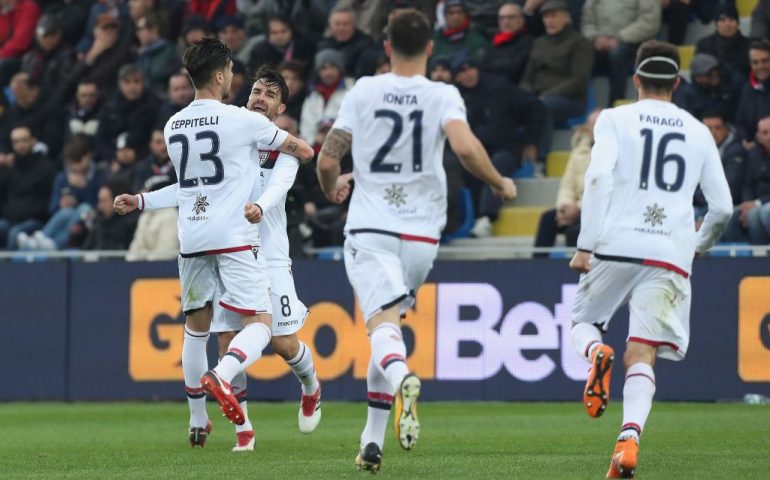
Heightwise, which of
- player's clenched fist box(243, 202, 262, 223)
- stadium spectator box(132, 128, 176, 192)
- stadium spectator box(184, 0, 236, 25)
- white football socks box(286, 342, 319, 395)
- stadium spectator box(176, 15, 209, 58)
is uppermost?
stadium spectator box(184, 0, 236, 25)

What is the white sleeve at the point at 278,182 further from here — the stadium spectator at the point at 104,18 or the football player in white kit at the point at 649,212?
the stadium spectator at the point at 104,18

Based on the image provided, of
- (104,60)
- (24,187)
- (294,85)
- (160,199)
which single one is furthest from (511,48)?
(160,199)

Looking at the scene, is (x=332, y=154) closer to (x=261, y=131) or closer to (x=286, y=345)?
(x=261, y=131)

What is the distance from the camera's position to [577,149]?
1767 centimetres

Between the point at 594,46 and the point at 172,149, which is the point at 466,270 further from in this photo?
the point at 172,149

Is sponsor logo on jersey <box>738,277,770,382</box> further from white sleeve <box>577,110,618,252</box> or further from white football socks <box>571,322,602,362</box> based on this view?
white sleeve <box>577,110,618,252</box>

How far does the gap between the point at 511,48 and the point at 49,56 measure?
8.14 m

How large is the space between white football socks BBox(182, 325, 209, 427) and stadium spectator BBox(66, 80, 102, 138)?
1164cm

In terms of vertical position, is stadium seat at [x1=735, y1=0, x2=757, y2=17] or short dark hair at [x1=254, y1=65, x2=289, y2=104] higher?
stadium seat at [x1=735, y1=0, x2=757, y2=17]

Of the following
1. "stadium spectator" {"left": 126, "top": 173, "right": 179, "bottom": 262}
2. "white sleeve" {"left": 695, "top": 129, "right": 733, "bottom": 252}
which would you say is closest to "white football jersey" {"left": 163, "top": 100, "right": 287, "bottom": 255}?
"white sleeve" {"left": 695, "top": 129, "right": 733, "bottom": 252}

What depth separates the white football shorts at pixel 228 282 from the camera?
1019cm

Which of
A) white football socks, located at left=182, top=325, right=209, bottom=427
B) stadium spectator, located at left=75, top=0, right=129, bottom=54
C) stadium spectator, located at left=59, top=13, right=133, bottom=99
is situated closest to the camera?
white football socks, located at left=182, top=325, right=209, bottom=427

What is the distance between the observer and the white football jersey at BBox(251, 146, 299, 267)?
10.4 m

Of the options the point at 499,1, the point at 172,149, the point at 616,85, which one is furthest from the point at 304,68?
the point at 172,149
